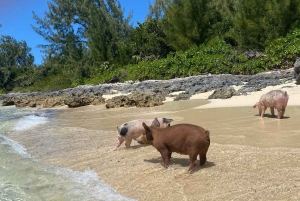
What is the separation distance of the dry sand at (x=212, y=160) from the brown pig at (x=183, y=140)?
20cm

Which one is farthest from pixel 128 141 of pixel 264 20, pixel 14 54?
pixel 14 54

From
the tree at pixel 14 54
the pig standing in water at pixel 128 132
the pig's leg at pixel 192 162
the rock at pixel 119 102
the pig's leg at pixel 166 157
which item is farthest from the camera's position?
the tree at pixel 14 54

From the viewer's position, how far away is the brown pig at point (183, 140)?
4223mm

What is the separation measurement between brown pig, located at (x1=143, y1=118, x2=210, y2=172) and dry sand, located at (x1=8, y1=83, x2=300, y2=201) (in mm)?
198

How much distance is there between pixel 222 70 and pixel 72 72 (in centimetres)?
2320

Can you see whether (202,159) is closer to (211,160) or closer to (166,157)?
(211,160)

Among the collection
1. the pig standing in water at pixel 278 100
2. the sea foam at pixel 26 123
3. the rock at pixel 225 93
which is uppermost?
the rock at pixel 225 93

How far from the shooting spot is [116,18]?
42094mm

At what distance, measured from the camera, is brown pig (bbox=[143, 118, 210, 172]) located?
4.22m

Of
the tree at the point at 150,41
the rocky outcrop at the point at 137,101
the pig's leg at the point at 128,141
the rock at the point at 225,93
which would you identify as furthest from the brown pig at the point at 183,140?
the tree at the point at 150,41

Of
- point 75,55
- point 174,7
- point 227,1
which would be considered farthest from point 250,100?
point 75,55

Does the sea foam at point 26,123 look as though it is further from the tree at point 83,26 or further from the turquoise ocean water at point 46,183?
the tree at point 83,26

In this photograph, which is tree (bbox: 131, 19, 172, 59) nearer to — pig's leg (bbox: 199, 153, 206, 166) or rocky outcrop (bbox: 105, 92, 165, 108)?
rocky outcrop (bbox: 105, 92, 165, 108)

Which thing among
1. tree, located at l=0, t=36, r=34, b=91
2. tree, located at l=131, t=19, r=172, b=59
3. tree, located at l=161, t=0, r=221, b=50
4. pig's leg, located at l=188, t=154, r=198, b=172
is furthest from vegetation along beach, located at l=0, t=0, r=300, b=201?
tree, located at l=0, t=36, r=34, b=91
